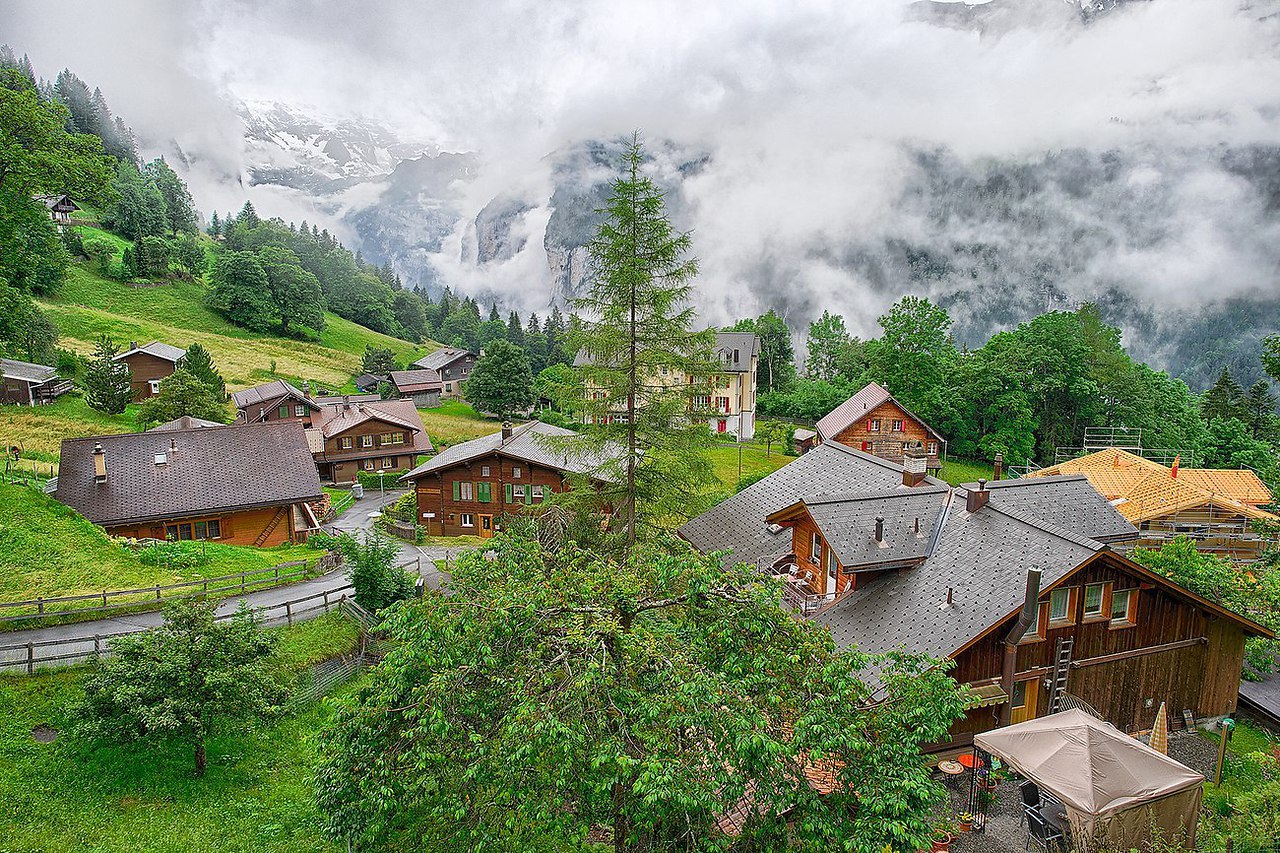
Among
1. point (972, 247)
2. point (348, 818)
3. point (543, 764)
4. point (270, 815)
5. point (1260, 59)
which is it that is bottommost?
point (270, 815)

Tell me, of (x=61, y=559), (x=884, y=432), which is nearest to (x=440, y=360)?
(x=884, y=432)

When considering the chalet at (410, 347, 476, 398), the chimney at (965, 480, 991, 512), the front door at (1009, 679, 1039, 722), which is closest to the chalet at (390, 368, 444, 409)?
the chalet at (410, 347, 476, 398)

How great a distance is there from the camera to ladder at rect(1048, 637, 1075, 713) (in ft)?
54.6

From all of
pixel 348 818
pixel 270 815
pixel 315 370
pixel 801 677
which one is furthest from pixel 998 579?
pixel 315 370

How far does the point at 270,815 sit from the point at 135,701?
3506 millimetres

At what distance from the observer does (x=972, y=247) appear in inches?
4230

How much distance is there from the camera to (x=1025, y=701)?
54.7ft

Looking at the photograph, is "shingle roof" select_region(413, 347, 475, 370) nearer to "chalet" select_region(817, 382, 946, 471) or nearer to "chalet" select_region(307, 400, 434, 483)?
"chalet" select_region(307, 400, 434, 483)

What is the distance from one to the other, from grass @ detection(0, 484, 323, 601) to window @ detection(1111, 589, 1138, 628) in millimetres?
28156

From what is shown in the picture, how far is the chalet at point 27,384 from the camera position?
52.7m

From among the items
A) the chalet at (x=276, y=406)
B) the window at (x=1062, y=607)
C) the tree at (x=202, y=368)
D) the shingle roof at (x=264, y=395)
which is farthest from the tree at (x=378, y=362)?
the window at (x=1062, y=607)

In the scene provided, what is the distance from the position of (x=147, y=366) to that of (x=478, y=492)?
47188 mm

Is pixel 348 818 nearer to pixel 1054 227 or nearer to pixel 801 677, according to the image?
pixel 801 677

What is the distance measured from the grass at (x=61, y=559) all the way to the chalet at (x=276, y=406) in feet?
118
